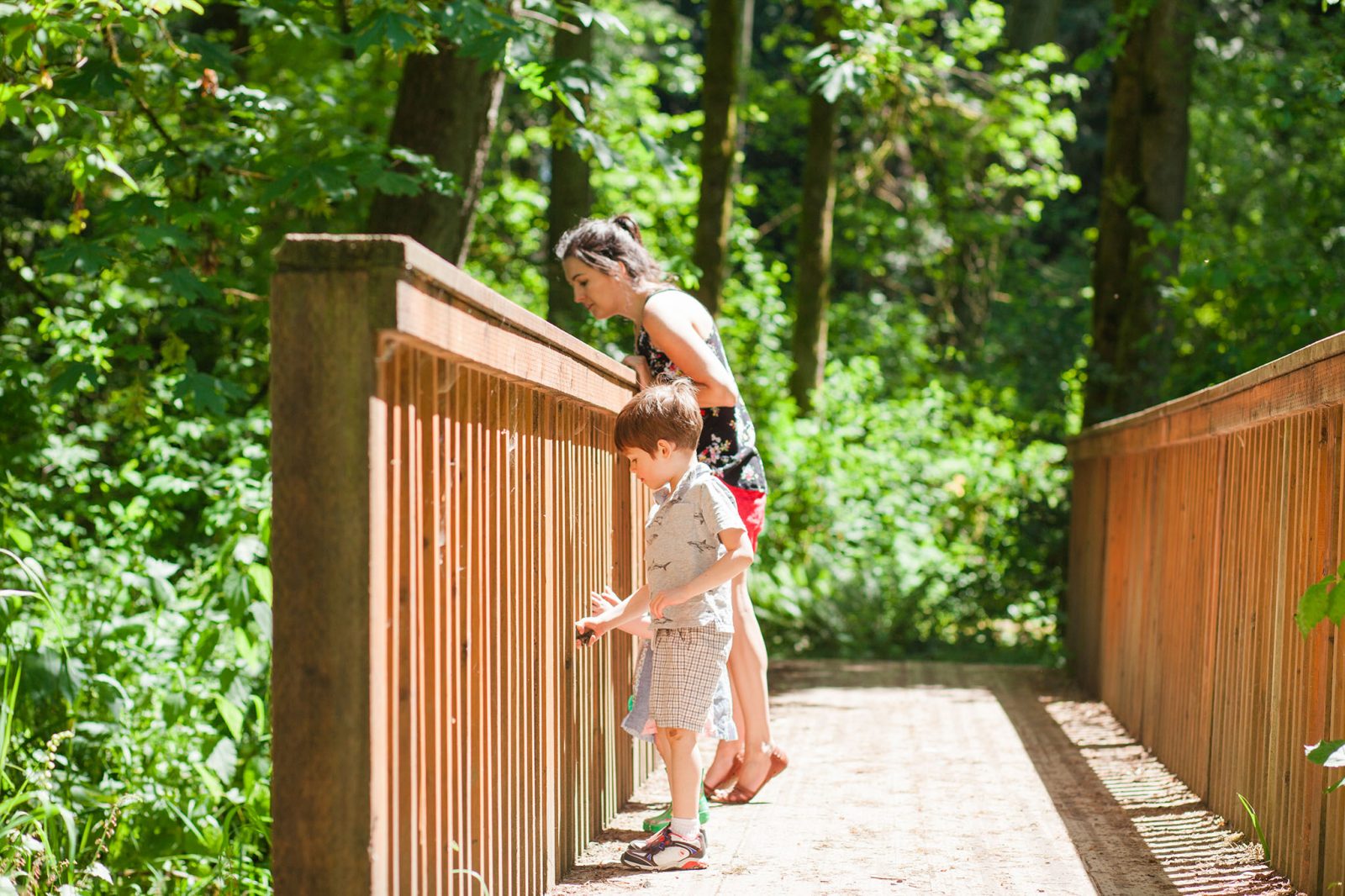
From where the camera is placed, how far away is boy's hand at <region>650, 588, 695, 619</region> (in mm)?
3559

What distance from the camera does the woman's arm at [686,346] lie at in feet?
13.6

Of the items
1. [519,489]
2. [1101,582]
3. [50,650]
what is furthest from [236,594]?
[1101,582]

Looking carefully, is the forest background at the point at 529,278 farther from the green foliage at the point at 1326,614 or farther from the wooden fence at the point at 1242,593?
the green foliage at the point at 1326,614

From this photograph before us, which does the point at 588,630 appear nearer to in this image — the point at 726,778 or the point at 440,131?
the point at 726,778

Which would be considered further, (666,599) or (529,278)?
(529,278)

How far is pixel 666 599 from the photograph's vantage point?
3.58m

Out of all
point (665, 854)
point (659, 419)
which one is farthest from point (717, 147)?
point (665, 854)

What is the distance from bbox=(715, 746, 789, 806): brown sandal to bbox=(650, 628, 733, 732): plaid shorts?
3.20 ft

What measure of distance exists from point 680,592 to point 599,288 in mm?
1109

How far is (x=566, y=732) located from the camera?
3.59 m

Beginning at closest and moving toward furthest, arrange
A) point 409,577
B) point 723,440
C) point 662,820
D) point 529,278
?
1. point 409,577
2. point 662,820
3. point 723,440
4. point 529,278

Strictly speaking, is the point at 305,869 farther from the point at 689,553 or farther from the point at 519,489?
the point at 689,553

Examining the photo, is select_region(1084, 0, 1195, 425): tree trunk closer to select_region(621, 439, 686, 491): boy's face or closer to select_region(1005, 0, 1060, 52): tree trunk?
select_region(621, 439, 686, 491): boy's face

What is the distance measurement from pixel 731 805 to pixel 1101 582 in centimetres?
351
